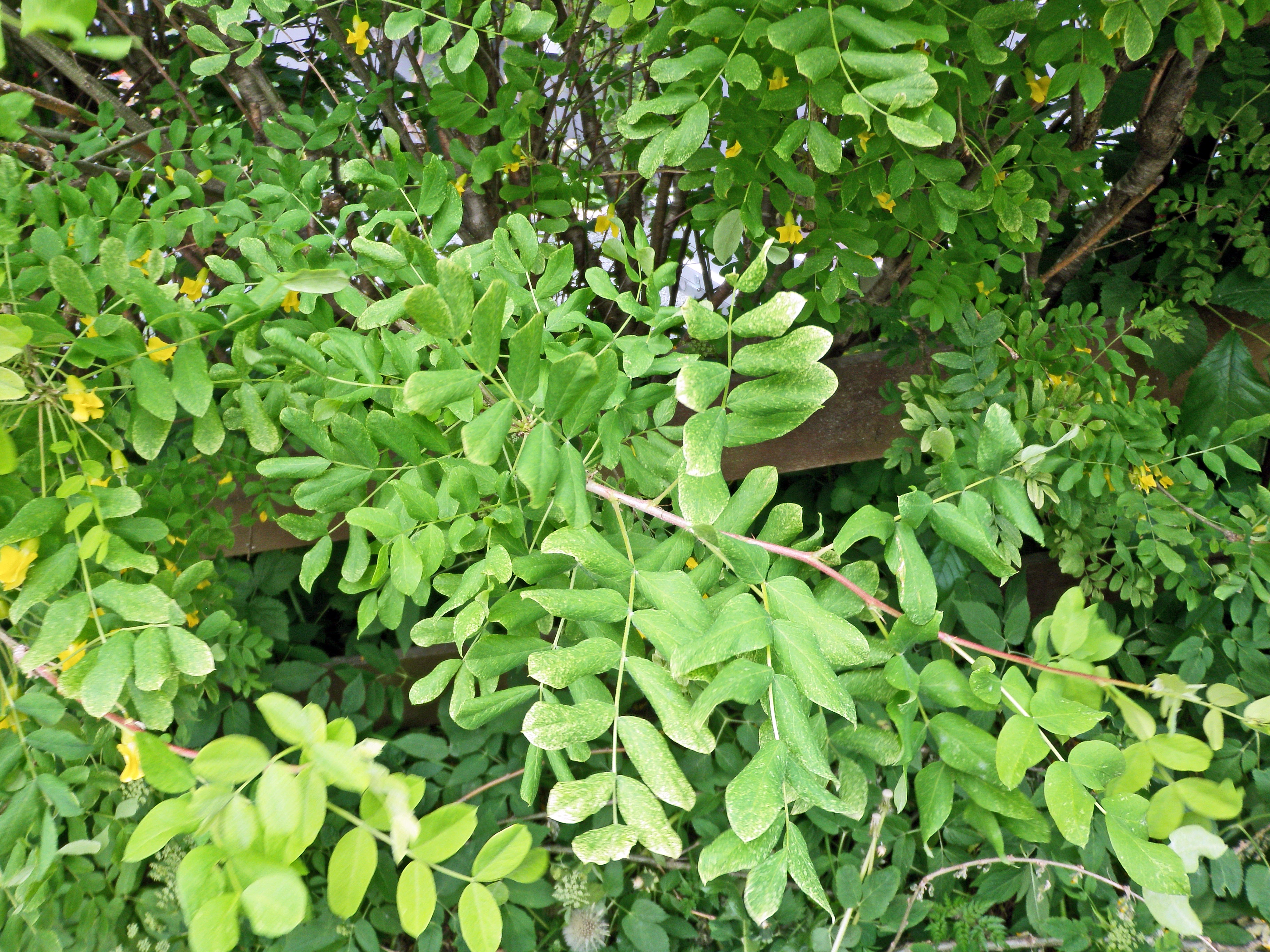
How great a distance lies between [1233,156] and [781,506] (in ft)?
4.68

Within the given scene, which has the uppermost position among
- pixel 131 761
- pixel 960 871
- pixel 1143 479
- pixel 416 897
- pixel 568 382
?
pixel 568 382

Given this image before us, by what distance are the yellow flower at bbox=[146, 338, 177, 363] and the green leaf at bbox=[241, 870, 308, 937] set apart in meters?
0.41

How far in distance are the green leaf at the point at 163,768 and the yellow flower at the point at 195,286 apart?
31.9 inches

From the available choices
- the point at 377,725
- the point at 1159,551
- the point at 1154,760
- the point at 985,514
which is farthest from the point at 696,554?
the point at 377,725

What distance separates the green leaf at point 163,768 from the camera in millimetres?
451

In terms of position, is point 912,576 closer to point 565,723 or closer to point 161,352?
point 565,723

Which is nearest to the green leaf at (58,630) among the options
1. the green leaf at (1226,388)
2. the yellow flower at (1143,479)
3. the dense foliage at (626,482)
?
the dense foliage at (626,482)

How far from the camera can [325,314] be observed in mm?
768

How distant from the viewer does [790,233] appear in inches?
47.5

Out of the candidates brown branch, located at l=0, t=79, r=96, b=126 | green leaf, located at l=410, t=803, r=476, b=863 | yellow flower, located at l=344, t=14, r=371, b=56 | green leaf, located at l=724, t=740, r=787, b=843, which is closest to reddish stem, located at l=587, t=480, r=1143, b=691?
green leaf, located at l=724, t=740, r=787, b=843

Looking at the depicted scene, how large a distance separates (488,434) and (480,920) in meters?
0.29

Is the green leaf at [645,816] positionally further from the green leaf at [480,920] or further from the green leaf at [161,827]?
the green leaf at [161,827]

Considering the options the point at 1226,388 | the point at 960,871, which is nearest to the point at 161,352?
the point at 960,871

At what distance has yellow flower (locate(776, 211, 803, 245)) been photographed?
1.20 m
